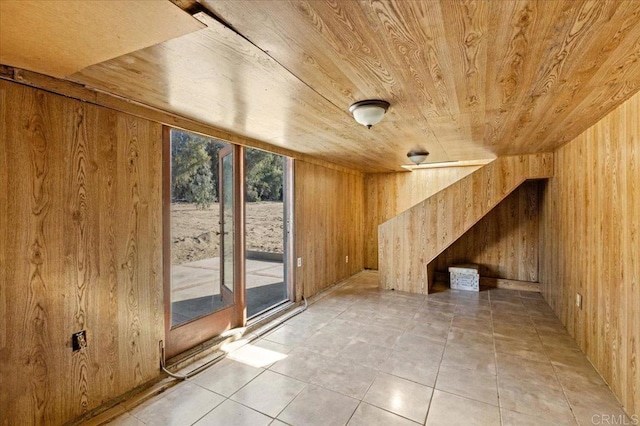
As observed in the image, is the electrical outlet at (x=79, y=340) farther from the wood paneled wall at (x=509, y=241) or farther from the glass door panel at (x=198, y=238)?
the wood paneled wall at (x=509, y=241)

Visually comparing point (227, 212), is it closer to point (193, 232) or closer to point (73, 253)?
→ point (193, 232)

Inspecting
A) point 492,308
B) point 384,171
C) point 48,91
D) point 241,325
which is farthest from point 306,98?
point 384,171

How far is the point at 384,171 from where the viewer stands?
19.0 ft

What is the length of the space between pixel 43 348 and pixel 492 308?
14.5ft

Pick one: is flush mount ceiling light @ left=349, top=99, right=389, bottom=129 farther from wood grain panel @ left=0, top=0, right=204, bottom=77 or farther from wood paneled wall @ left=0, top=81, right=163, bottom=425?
wood paneled wall @ left=0, top=81, right=163, bottom=425

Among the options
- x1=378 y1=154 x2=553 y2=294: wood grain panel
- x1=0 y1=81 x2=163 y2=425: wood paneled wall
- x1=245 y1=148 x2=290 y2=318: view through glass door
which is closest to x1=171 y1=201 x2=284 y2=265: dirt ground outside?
x1=0 y1=81 x2=163 y2=425: wood paneled wall

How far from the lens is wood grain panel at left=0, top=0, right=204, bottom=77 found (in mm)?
1017

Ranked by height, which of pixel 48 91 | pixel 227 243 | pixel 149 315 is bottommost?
pixel 149 315

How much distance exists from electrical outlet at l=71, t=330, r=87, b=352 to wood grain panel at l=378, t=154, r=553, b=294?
3863 mm

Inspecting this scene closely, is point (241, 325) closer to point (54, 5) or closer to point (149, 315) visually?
point (149, 315)

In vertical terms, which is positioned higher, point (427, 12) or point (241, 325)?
point (427, 12)

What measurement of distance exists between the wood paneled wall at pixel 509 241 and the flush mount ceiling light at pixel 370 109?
12.6 feet

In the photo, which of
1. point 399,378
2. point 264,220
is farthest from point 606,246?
point 264,220

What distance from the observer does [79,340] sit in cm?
178
